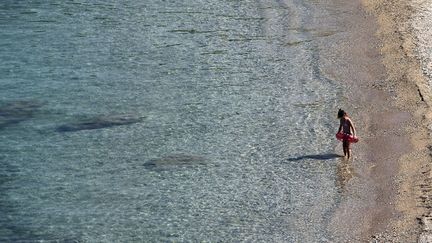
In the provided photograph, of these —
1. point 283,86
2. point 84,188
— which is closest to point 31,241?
point 84,188

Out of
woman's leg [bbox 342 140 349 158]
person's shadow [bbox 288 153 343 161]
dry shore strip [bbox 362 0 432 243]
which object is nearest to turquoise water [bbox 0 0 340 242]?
person's shadow [bbox 288 153 343 161]

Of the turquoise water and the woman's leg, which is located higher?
the woman's leg

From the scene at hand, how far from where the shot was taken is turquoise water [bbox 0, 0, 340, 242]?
21.0 metres

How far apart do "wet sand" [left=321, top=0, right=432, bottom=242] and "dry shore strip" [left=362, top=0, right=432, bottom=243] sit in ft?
0.07

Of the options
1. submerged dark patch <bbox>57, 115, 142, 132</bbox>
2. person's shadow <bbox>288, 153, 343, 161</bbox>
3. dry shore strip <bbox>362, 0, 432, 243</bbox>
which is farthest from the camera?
submerged dark patch <bbox>57, 115, 142, 132</bbox>

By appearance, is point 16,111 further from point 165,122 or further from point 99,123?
point 165,122

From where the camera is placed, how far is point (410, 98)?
25531 mm

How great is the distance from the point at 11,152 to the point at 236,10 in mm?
11524

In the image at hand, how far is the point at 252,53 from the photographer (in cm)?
2955

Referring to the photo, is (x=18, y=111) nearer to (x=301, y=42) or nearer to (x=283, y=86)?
(x=283, y=86)

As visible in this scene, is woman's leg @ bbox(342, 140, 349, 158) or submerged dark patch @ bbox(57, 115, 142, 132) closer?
woman's leg @ bbox(342, 140, 349, 158)

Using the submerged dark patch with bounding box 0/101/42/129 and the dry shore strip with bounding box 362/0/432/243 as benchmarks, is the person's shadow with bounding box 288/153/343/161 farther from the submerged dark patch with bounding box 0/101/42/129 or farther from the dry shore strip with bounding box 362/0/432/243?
the submerged dark patch with bounding box 0/101/42/129

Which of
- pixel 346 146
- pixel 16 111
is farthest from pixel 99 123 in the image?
pixel 346 146

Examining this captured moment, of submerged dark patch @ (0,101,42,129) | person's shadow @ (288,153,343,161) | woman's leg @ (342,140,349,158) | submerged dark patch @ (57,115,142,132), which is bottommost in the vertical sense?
person's shadow @ (288,153,343,161)
